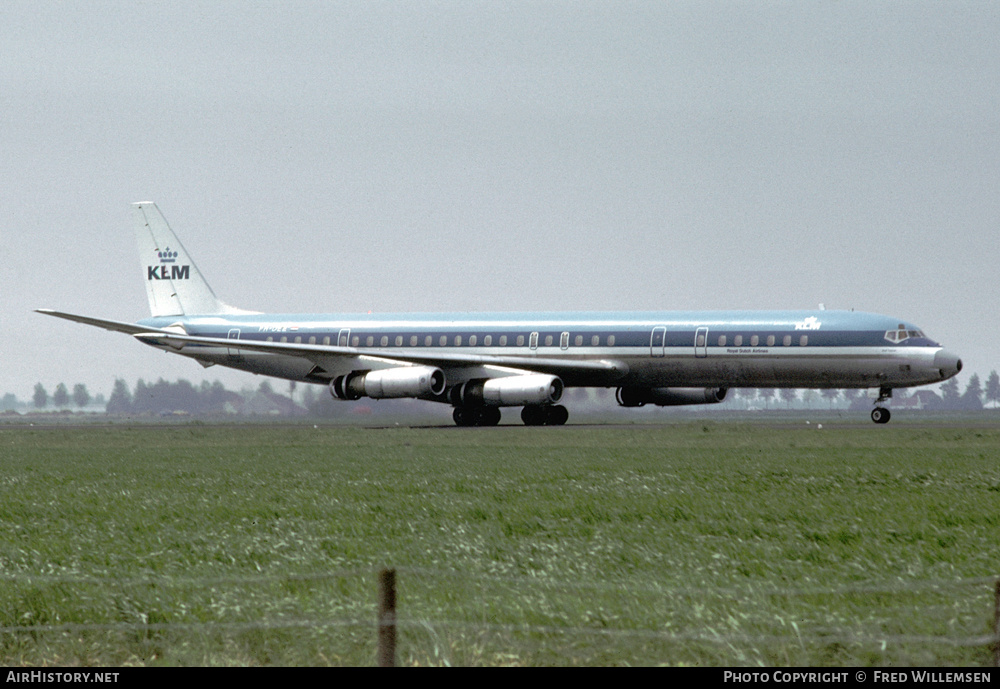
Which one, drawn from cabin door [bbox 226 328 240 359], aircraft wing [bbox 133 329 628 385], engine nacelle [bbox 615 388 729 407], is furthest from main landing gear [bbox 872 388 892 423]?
cabin door [bbox 226 328 240 359]

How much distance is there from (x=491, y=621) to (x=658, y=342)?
37.6 meters

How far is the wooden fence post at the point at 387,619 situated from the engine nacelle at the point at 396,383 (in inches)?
1623

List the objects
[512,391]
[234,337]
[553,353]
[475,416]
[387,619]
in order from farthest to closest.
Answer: [234,337] → [475,416] → [553,353] → [512,391] → [387,619]

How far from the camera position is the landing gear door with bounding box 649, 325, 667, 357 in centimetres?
4919

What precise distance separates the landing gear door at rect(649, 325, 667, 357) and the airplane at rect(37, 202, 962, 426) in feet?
0.15

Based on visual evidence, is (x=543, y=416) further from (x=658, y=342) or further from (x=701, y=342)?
(x=701, y=342)

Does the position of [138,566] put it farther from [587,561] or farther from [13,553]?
[587,561]

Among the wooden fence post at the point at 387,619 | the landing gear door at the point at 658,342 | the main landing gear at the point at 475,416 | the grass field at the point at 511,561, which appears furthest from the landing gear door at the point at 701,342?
the wooden fence post at the point at 387,619

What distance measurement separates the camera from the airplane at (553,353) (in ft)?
155

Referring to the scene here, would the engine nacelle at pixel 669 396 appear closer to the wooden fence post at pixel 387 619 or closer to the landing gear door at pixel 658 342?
the landing gear door at pixel 658 342

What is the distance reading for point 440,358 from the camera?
51.4 metres

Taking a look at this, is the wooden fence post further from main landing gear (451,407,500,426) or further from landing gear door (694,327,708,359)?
main landing gear (451,407,500,426)

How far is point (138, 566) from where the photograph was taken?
1527 centimetres

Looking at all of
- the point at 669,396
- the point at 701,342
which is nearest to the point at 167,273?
the point at 669,396
